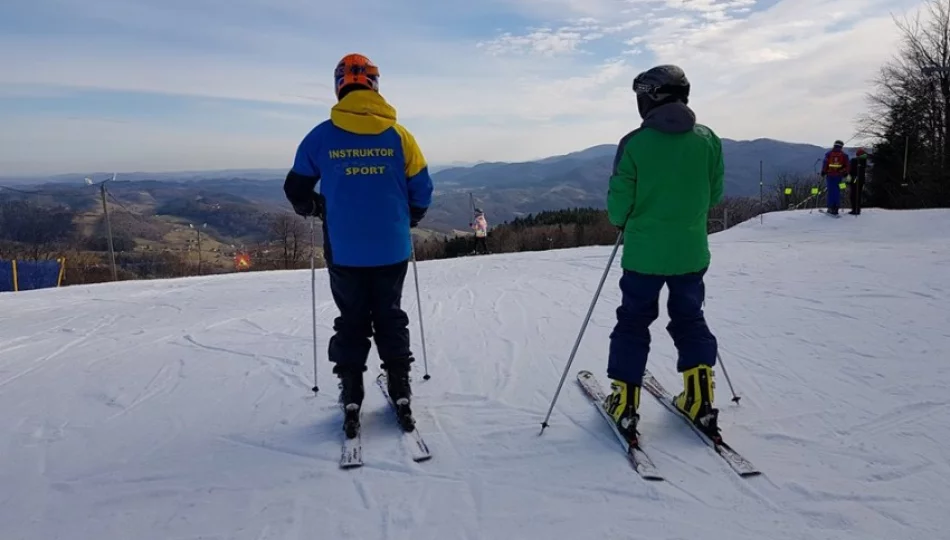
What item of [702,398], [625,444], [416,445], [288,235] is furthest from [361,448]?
[288,235]

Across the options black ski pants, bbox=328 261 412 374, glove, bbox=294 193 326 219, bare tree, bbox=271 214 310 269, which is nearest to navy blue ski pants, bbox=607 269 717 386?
black ski pants, bbox=328 261 412 374

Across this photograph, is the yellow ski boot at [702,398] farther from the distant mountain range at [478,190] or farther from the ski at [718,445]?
the distant mountain range at [478,190]

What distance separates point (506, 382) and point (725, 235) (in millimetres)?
13390

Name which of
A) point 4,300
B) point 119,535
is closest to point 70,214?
point 4,300

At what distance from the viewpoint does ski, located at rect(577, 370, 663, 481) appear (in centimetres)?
284

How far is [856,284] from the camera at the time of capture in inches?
283

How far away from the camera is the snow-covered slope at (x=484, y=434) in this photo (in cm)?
252

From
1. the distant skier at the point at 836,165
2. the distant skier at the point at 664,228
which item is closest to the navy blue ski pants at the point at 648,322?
the distant skier at the point at 664,228

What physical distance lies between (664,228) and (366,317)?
186 cm

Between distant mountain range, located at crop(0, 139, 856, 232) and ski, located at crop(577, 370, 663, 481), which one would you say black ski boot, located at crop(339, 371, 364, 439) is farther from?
distant mountain range, located at crop(0, 139, 856, 232)

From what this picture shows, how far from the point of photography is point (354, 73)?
3225 mm

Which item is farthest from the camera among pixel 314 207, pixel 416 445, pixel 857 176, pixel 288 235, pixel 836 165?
pixel 288 235

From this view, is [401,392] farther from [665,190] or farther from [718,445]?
[665,190]

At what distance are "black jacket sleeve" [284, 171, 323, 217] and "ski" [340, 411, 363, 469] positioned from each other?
52.3 inches
